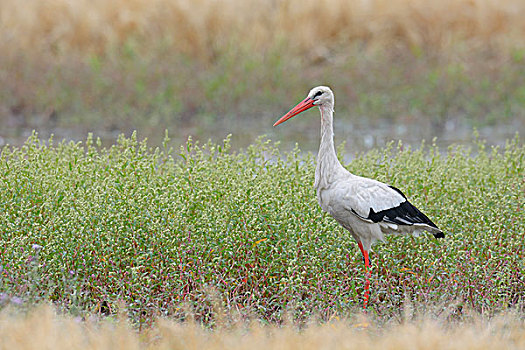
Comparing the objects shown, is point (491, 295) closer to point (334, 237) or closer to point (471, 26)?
point (334, 237)

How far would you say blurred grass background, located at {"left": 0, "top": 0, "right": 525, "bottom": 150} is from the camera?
12.5 meters

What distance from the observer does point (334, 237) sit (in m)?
5.56

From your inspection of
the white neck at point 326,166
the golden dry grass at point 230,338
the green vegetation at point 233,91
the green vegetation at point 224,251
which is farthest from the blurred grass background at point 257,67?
the golden dry grass at point 230,338

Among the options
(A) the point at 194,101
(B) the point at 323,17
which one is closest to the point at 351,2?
(B) the point at 323,17

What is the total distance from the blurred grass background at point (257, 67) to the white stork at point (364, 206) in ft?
19.4

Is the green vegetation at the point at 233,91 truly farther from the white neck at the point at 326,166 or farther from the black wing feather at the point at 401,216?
the black wing feather at the point at 401,216

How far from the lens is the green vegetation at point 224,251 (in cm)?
499

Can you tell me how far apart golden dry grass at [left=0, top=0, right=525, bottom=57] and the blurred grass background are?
25 mm

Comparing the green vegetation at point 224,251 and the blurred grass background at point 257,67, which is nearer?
the green vegetation at point 224,251

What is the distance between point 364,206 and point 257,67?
340 inches

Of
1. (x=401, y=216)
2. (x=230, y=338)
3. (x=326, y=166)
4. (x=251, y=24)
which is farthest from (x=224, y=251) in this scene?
(x=251, y=24)

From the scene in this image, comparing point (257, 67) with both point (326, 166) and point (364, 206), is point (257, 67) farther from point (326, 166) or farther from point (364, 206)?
point (364, 206)

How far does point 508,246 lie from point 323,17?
9.54 meters

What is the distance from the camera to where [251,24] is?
14.4 metres
